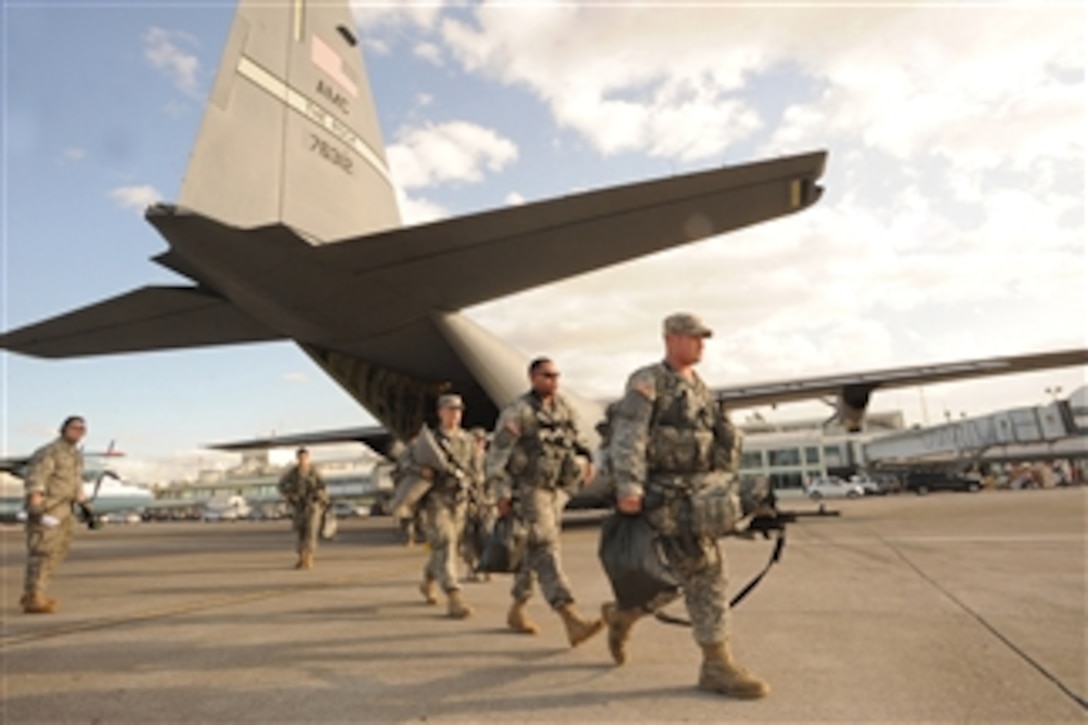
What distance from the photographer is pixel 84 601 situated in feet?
23.0

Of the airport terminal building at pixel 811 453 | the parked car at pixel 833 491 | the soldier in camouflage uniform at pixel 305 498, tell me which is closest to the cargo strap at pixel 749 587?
the soldier in camouflage uniform at pixel 305 498

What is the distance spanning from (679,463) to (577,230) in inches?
168

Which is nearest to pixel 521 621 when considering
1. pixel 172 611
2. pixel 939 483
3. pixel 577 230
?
pixel 172 611

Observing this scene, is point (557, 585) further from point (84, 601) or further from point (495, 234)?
point (84, 601)

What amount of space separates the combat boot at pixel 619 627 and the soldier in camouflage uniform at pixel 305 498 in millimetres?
7425

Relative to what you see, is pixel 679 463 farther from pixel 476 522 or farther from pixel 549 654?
pixel 476 522

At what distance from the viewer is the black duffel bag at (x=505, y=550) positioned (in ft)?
14.8

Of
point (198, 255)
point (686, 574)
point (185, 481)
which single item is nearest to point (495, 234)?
point (198, 255)

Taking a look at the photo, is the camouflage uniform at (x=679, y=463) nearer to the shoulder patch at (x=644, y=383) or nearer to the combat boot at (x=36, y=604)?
the shoulder patch at (x=644, y=383)

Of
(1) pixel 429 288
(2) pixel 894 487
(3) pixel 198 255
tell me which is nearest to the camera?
(3) pixel 198 255

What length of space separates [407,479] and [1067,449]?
2064 inches

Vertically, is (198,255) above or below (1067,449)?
above

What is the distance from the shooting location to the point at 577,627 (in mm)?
4086

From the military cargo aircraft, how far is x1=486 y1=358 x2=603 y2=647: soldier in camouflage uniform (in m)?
2.66
